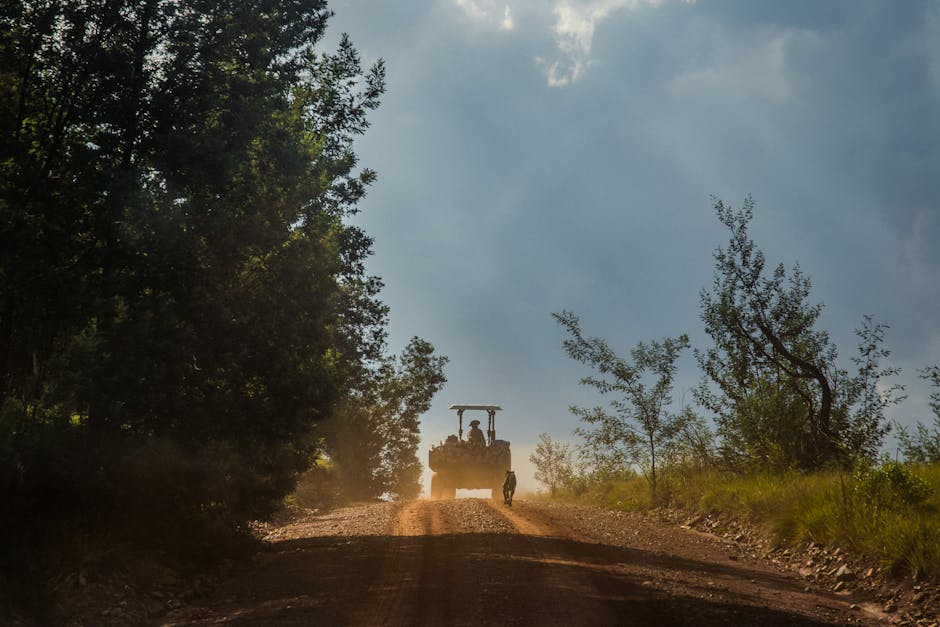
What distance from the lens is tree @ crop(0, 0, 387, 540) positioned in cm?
1119

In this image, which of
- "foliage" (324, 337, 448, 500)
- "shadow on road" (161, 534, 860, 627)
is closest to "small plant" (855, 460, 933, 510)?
"shadow on road" (161, 534, 860, 627)

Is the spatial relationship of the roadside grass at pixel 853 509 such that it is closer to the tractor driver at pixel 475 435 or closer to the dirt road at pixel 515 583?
the dirt road at pixel 515 583

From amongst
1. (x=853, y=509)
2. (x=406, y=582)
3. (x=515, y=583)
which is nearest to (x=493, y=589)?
(x=515, y=583)

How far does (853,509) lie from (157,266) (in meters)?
12.1

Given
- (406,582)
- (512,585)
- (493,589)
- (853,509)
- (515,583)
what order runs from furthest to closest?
(853,509) → (406,582) → (515,583) → (512,585) → (493,589)

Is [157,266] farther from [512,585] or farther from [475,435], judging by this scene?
[475,435]

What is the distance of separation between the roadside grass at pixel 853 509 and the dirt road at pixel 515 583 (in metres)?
1.02

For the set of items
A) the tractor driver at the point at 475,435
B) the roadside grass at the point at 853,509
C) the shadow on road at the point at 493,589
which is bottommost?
the shadow on road at the point at 493,589

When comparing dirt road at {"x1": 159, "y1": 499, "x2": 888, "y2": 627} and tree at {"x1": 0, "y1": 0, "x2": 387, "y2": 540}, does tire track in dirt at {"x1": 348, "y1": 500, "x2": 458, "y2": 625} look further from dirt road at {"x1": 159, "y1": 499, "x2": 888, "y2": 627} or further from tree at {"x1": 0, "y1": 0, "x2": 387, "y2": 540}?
tree at {"x1": 0, "y1": 0, "x2": 387, "y2": 540}

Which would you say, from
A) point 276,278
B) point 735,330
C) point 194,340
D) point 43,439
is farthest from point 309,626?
point 735,330

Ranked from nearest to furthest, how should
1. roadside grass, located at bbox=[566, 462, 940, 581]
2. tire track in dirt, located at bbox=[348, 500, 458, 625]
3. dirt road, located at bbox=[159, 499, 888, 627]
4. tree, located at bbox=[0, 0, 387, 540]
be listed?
tire track in dirt, located at bbox=[348, 500, 458, 625]
dirt road, located at bbox=[159, 499, 888, 627]
roadside grass, located at bbox=[566, 462, 940, 581]
tree, located at bbox=[0, 0, 387, 540]

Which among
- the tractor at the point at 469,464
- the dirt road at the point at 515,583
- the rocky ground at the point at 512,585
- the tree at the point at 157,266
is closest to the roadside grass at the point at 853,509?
the rocky ground at the point at 512,585

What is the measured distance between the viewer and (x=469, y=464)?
3238 centimetres

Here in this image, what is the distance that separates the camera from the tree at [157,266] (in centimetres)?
1119
